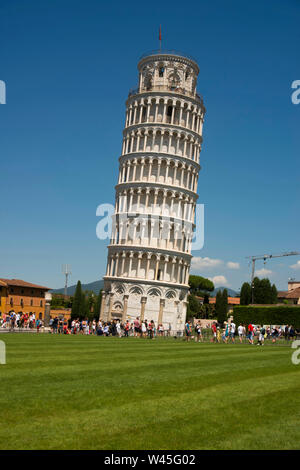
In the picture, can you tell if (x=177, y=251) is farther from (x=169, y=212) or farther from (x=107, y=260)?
(x=107, y=260)

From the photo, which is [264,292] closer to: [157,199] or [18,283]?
[157,199]

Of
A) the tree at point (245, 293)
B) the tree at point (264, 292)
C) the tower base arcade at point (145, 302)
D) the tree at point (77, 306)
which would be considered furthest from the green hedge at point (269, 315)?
the tree at point (77, 306)

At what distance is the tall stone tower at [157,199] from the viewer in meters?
74.8

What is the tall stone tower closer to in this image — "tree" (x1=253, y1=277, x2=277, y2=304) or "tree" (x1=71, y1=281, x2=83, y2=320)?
"tree" (x1=71, y1=281, x2=83, y2=320)

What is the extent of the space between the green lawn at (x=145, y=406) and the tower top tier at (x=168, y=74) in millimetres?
68897

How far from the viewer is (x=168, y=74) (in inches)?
3169

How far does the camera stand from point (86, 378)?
1455 cm

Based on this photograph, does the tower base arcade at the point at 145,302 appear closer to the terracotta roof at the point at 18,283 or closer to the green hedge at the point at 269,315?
the green hedge at the point at 269,315

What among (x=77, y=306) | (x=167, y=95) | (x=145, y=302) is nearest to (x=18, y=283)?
(x=77, y=306)

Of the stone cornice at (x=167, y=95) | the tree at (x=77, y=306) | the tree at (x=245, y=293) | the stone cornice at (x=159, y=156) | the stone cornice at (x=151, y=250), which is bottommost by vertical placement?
the tree at (x=77, y=306)

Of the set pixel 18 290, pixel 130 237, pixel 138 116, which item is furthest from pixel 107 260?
pixel 18 290

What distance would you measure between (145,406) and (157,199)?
66073 millimetres
